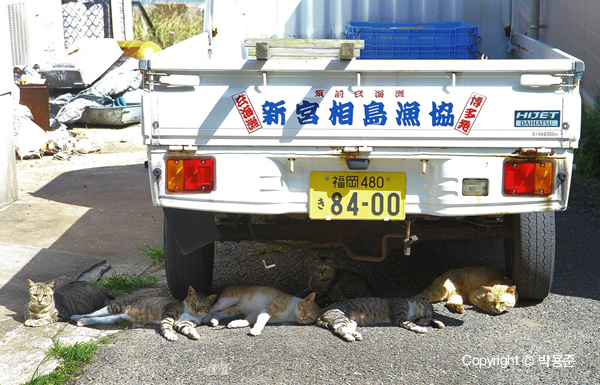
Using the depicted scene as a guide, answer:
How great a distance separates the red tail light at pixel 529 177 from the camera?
3.56m

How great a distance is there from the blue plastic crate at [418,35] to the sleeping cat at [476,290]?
1.90 meters

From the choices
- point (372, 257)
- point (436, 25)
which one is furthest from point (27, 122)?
point (372, 257)

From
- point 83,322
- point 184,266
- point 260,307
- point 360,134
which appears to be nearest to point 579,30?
point 360,134

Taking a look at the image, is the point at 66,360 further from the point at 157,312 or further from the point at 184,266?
the point at 184,266

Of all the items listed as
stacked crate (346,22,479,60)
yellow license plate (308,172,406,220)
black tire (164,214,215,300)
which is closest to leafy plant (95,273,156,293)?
black tire (164,214,215,300)

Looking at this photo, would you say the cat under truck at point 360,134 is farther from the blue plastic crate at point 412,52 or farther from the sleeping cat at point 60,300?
the blue plastic crate at point 412,52

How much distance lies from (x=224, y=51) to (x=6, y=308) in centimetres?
254

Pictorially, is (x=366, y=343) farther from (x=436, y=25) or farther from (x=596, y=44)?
(x=596, y=44)

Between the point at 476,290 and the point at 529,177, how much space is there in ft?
3.43

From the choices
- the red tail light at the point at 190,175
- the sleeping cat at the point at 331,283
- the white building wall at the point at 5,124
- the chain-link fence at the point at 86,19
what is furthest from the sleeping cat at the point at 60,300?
the chain-link fence at the point at 86,19

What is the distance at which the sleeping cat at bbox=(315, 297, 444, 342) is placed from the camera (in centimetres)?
396

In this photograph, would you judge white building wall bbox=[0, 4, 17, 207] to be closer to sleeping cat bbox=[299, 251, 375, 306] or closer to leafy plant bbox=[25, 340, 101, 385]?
leafy plant bbox=[25, 340, 101, 385]

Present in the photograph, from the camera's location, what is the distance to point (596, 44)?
830 cm

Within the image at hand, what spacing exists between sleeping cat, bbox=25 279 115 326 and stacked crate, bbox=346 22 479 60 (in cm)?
281
